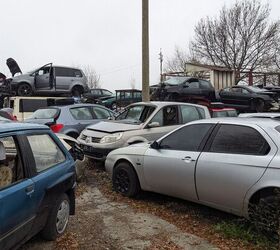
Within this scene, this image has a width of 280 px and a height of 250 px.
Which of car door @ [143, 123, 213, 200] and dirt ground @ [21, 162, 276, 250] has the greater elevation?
car door @ [143, 123, 213, 200]

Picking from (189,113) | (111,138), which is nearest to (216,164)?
(111,138)

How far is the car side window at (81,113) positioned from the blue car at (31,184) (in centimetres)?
704

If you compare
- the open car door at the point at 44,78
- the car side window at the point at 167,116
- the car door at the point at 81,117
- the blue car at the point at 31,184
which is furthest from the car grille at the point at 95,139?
the open car door at the point at 44,78

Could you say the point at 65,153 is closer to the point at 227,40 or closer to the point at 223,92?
the point at 223,92

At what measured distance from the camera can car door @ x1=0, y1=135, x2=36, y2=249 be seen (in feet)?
12.4

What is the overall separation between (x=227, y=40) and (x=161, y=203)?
1486 inches

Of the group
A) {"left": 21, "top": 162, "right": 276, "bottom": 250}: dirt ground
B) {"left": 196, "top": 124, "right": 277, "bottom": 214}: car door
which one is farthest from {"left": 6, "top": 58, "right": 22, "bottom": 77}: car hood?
{"left": 196, "top": 124, "right": 277, "bottom": 214}: car door

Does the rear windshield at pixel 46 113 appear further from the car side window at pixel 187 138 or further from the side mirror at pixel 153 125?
the car side window at pixel 187 138

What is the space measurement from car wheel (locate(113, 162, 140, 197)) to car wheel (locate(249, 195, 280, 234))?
8.26 ft

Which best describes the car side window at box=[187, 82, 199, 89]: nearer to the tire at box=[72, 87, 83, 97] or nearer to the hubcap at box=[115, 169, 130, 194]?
the tire at box=[72, 87, 83, 97]

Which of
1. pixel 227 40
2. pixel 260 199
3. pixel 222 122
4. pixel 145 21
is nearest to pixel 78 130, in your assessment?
pixel 145 21

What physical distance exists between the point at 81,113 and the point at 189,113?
11.7 feet

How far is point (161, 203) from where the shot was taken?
7.05 m

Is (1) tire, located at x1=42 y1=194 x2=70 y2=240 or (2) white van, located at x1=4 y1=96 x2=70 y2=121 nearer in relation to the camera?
(1) tire, located at x1=42 y1=194 x2=70 y2=240
